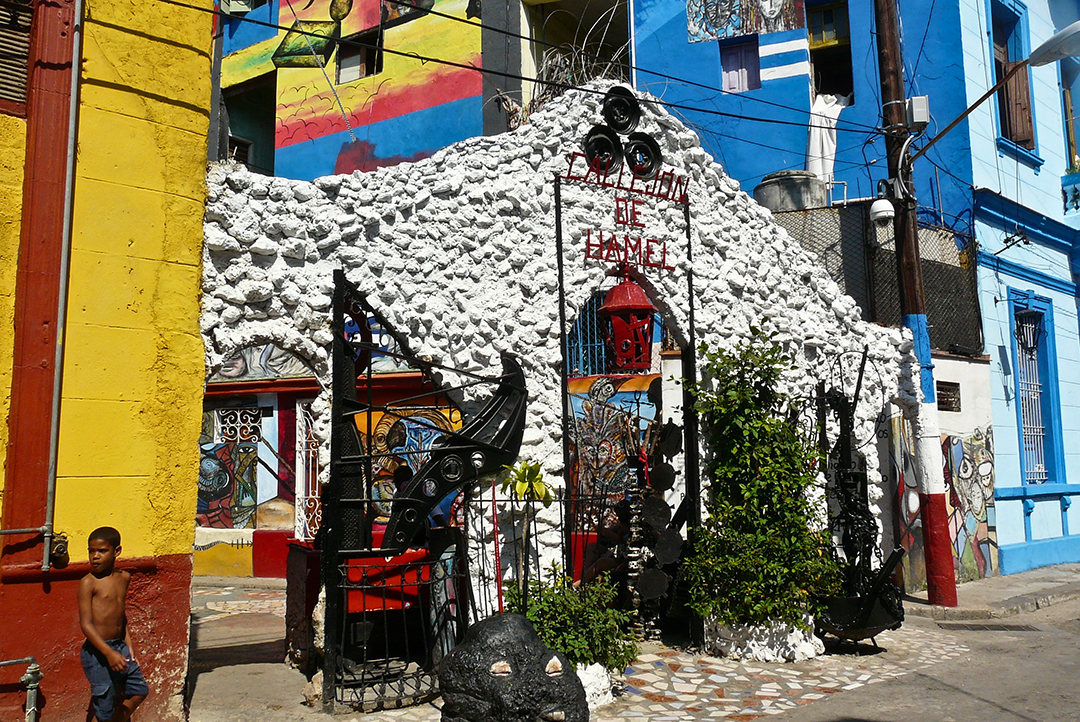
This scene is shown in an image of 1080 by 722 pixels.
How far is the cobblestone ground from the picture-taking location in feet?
19.0

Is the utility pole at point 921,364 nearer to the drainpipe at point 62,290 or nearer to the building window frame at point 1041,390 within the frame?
the building window frame at point 1041,390

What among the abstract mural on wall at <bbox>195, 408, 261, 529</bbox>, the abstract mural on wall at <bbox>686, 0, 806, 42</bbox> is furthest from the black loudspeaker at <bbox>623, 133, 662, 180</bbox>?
the abstract mural on wall at <bbox>686, 0, 806, 42</bbox>

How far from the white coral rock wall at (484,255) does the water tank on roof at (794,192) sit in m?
5.98

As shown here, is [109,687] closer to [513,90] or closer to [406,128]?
[513,90]

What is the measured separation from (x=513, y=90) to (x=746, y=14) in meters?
5.39

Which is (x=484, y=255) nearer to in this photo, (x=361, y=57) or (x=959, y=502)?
(x=959, y=502)

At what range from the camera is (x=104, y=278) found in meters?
5.23

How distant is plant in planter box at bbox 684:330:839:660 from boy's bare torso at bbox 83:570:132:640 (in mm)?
4697

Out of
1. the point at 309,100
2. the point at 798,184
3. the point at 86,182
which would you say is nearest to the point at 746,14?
the point at 798,184

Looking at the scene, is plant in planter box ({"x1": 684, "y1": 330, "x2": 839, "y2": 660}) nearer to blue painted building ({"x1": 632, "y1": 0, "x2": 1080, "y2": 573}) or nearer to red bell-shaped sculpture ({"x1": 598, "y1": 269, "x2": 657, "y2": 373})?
red bell-shaped sculpture ({"x1": 598, "y1": 269, "x2": 657, "y2": 373})

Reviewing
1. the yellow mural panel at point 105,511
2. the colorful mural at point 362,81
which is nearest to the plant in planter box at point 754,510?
the yellow mural panel at point 105,511

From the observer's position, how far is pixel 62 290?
5020 mm

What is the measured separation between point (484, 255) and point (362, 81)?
450 inches

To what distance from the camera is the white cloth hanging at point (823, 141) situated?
15.6 meters
